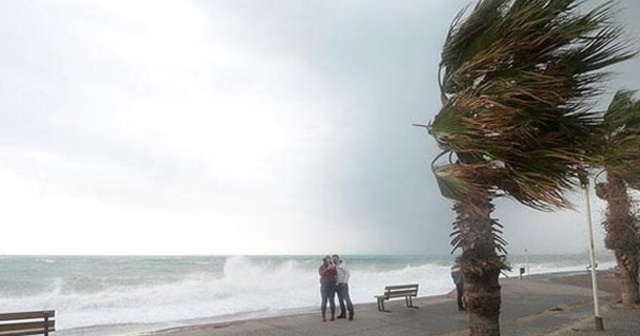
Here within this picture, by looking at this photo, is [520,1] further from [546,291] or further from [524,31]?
[546,291]

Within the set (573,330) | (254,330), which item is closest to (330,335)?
(254,330)

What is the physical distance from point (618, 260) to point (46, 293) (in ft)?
107

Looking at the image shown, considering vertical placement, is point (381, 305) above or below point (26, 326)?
below

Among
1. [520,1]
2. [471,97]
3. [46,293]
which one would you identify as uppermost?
[520,1]

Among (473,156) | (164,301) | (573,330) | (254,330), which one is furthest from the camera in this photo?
(164,301)

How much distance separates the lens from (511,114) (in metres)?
4.19

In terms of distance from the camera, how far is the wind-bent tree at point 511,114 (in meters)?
4.15

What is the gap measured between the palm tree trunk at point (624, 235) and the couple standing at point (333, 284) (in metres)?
7.49

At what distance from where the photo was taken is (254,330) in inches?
436

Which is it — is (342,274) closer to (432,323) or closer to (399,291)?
(432,323)

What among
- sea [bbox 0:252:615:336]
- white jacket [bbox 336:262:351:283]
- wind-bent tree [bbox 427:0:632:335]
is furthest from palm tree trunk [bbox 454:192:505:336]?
white jacket [bbox 336:262:351:283]

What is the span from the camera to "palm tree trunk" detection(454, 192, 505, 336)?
183 inches

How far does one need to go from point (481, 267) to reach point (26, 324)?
865cm

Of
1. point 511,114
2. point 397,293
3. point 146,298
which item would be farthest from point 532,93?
point 146,298
